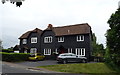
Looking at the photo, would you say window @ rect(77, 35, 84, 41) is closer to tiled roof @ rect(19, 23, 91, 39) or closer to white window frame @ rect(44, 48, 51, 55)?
tiled roof @ rect(19, 23, 91, 39)

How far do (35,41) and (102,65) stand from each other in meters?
22.7

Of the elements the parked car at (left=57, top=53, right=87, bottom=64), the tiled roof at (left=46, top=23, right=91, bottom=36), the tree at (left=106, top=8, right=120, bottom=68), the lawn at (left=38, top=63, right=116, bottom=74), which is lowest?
the lawn at (left=38, top=63, right=116, bottom=74)

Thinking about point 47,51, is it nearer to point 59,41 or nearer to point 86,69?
point 59,41

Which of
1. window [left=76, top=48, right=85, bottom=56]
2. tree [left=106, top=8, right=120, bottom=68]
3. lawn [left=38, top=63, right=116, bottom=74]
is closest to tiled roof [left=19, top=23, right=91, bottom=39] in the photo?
window [left=76, top=48, right=85, bottom=56]

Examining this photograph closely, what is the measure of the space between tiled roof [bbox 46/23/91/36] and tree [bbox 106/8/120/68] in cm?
1526

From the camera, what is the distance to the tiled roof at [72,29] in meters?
40.6

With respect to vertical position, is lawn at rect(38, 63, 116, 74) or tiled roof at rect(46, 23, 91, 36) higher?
tiled roof at rect(46, 23, 91, 36)

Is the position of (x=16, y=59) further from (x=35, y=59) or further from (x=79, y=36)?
(x=79, y=36)

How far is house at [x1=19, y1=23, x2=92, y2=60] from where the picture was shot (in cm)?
3959

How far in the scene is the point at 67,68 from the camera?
26.8 meters

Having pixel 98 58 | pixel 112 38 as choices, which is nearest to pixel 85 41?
pixel 98 58

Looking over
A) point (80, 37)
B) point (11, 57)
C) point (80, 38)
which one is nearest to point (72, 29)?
point (80, 37)

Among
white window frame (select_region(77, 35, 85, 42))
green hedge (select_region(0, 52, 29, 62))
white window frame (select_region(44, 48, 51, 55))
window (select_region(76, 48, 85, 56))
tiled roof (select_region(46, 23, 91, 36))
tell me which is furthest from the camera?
white window frame (select_region(44, 48, 51, 55))

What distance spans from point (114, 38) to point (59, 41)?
2112 centimetres
